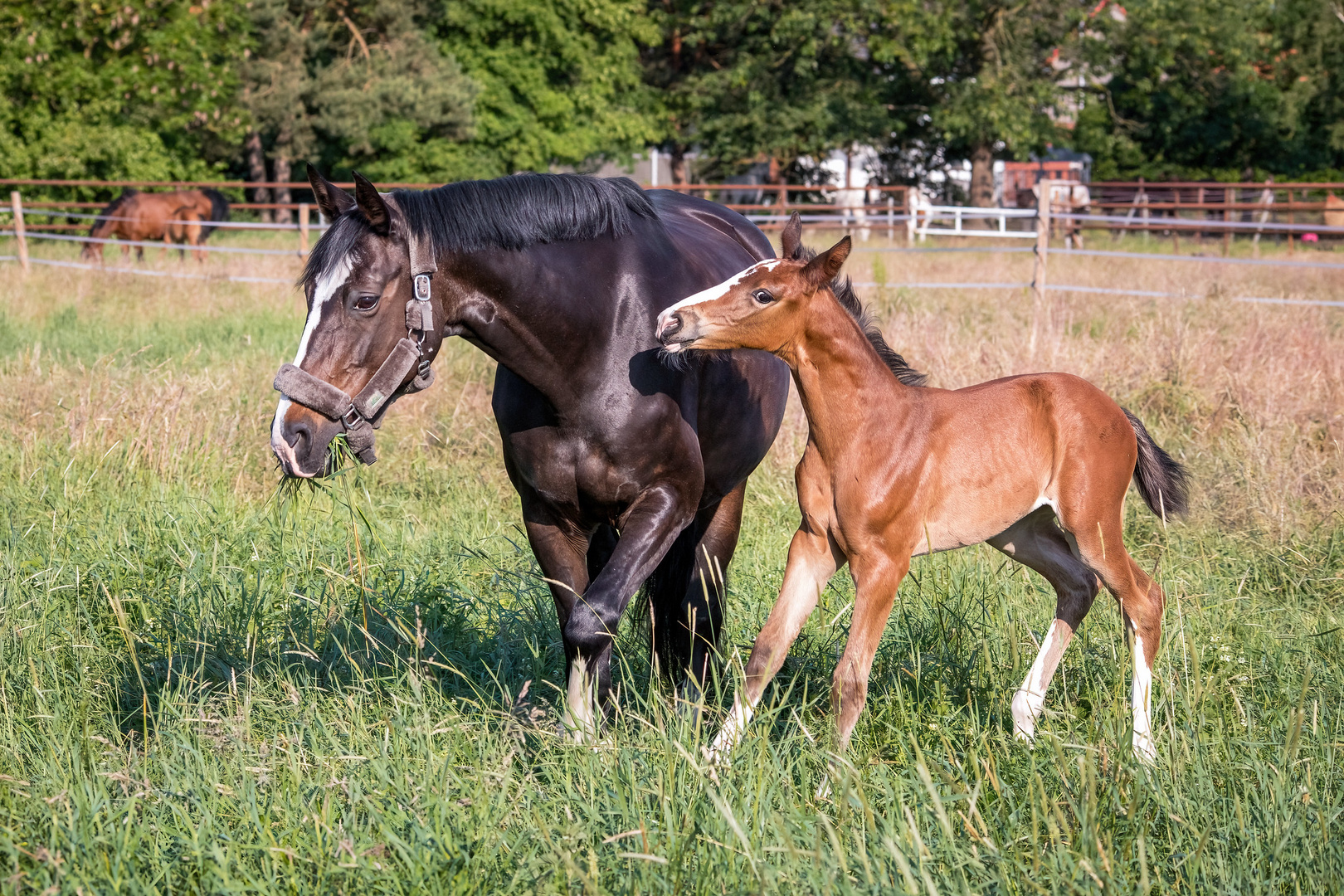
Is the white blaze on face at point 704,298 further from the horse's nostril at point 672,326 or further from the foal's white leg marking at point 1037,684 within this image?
the foal's white leg marking at point 1037,684

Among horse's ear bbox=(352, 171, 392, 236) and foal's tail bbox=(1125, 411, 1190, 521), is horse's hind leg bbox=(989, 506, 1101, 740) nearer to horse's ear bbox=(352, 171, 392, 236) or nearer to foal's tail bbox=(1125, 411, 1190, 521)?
foal's tail bbox=(1125, 411, 1190, 521)

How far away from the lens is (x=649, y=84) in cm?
3597

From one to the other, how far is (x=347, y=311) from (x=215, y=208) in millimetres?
19105

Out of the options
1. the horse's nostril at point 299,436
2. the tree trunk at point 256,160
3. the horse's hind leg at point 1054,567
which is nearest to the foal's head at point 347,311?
the horse's nostril at point 299,436

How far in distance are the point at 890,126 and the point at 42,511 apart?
Result: 3044cm

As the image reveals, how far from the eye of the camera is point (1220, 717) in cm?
307

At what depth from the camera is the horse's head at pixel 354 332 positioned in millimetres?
2812

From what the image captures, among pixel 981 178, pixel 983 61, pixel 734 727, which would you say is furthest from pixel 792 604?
pixel 983 61

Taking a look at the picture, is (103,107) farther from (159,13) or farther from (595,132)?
(595,132)

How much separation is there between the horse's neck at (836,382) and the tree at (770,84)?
2870 centimetres

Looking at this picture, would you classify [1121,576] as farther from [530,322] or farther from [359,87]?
[359,87]

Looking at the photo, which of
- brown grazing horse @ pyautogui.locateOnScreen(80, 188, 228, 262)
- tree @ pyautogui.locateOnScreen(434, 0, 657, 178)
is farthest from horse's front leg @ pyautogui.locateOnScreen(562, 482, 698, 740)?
tree @ pyautogui.locateOnScreen(434, 0, 657, 178)

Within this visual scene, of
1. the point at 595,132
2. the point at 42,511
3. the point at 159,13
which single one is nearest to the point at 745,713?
the point at 42,511

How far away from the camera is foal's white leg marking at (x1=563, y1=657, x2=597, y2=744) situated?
Answer: 9.95ft
